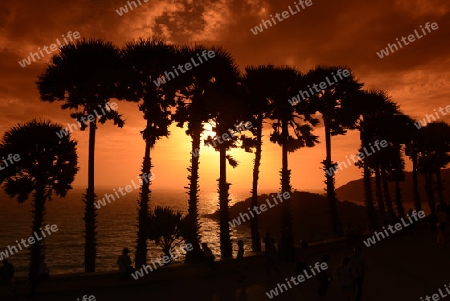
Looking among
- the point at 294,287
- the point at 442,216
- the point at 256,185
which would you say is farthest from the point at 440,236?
the point at 256,185

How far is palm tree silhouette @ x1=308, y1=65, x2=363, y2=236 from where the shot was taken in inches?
1133

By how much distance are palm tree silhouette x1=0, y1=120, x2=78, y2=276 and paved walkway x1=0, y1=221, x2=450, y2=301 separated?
1091 centimetres

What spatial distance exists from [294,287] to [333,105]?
20.1 meters

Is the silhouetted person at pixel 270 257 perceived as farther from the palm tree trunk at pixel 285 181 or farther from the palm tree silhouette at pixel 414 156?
the palm tree silhouette at pixel 414 156

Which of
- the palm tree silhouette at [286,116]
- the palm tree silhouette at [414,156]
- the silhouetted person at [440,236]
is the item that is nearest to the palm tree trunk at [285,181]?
the palm tree silhouette at [286,116]

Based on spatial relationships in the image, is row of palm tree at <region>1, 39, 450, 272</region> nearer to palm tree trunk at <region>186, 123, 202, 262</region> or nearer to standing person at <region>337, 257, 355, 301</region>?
palm tree trunk at <region>186, 123, 202, 262</region>

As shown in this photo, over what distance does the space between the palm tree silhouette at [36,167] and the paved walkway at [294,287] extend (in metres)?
10.9

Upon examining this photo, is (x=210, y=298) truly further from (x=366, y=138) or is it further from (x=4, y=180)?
(x=366, y=138)

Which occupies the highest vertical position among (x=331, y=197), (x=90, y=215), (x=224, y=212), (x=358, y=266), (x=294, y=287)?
(x=331, y=197)

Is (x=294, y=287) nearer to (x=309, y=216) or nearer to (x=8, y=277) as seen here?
(x=8, y=277)

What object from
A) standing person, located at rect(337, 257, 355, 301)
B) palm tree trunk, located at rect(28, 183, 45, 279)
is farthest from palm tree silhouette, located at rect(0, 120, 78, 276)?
standing person, located at rect(337, 257, 355, 301)

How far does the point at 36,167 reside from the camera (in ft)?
Result: 72.3

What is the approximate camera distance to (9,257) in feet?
219

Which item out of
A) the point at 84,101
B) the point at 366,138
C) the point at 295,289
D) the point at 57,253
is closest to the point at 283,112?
the point at 366,138
